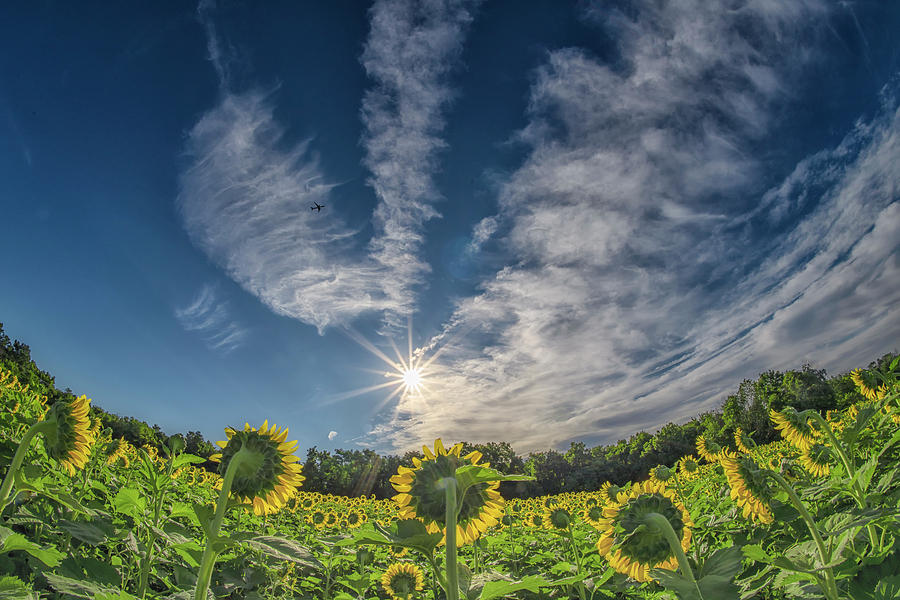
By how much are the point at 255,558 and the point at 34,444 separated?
8.77 feet

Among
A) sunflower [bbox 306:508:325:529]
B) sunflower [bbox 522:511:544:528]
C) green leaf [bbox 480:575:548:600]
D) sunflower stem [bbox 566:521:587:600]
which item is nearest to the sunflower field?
green leaf [bbox 480:575:548:600]

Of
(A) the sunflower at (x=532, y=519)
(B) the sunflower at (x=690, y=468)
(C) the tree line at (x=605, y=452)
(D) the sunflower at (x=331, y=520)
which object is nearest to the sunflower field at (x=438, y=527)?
(A) the sunflower at (x=532, y=519)

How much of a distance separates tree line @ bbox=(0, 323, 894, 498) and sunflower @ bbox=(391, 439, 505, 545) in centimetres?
2274

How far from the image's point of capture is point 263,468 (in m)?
2.23

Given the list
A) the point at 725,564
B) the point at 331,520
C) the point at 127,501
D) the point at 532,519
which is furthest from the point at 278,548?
the point at 331,520

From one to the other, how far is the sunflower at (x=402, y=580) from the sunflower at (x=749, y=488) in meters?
3.30

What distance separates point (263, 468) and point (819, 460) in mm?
5846

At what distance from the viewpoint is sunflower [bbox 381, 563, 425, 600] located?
469 centimetres

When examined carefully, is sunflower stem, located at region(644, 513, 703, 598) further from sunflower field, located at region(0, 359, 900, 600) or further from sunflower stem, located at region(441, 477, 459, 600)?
sunflower stem, located at region(441, 477, 459, 600)

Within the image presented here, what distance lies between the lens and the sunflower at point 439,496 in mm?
1688

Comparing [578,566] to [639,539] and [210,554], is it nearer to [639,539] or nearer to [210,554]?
[639,539]

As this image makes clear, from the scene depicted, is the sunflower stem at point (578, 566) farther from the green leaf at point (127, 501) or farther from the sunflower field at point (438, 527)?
the green leaf at point (127, 501)

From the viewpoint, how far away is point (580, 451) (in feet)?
97.3

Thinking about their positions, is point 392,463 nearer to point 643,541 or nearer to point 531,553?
point 531,553
